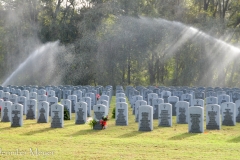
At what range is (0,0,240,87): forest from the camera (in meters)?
48.8

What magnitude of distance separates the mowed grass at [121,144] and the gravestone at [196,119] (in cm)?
40

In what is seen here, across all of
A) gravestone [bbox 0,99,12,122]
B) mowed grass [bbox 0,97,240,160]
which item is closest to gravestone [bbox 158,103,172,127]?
mowed grass [bbox 0,97,240,160]

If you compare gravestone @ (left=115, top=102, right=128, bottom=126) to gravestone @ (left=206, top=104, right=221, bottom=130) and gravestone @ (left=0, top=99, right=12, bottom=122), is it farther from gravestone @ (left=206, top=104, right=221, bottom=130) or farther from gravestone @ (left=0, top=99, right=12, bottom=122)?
gravestone @ (left=0, top=99, right=12, bottom=122)

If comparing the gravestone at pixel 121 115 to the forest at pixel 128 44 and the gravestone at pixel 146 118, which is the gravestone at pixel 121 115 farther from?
the forest at pixel 128 44

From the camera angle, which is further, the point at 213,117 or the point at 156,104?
the point at 156,104

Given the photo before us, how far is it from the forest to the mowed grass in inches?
1206

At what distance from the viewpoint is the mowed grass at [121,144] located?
1251 centimetres

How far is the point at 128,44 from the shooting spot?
49594mm

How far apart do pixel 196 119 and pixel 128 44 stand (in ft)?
107

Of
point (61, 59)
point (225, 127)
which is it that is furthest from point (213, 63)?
point (225, 127)

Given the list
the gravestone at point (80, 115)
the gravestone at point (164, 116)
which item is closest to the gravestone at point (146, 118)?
the gravestone at point (164, 116)

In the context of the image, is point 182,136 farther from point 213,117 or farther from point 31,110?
point 31,110

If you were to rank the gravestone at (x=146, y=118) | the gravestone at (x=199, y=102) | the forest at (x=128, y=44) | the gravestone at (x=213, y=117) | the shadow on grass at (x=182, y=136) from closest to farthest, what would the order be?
the shadow on grass at (x=182, y=136) → the gravestone at (x=146, y=118) → the gravestone at (x=213, y=117) → the gravestone at (x=199, y=102) → the forest at (x=128, y=44)

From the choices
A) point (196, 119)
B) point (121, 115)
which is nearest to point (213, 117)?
point (196, 119)
